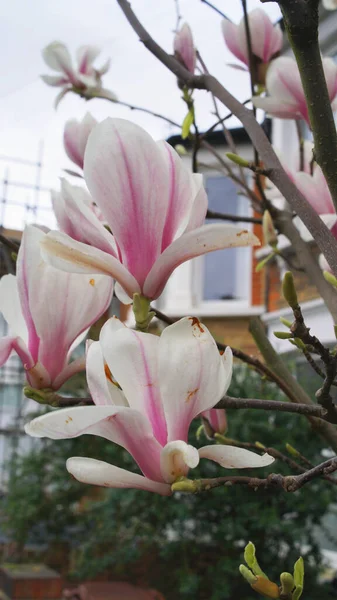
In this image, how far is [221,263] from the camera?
17.4 feet

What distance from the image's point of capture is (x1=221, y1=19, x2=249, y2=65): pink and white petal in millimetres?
1043

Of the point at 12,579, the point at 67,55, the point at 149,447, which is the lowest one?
the point at 12,579

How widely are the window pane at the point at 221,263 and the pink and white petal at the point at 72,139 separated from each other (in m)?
4.26

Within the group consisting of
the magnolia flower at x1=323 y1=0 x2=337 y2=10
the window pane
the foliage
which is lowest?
the foliage

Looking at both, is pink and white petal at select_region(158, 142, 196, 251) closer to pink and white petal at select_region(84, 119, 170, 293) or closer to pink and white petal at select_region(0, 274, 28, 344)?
pink and white petal at select_region(84, 119, 170, 293)

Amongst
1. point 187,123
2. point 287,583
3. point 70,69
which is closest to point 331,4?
point 187,123

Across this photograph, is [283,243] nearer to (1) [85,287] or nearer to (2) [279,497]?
(2) [279,497]

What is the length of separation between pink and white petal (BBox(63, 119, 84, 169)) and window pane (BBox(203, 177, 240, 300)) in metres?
4.26

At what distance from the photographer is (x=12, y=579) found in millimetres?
3586

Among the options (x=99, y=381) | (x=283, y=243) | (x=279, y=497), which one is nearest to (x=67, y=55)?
(x=99, y=381)

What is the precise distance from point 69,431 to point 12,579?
360 centimetres

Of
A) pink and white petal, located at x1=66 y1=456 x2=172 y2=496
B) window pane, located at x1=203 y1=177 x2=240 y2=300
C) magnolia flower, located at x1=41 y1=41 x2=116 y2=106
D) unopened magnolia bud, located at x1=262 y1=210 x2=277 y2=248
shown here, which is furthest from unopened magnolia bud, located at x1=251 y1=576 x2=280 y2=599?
window pane, located at x1=203 y1=177 x2=240 y2=300

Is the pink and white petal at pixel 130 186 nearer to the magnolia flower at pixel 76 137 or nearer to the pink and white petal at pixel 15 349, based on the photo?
the pink and white petal at pixel 15 349

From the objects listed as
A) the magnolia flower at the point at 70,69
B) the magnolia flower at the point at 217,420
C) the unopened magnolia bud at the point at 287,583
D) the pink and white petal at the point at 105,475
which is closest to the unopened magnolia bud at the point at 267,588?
the unopened magnolia bud at the point at 287,583
